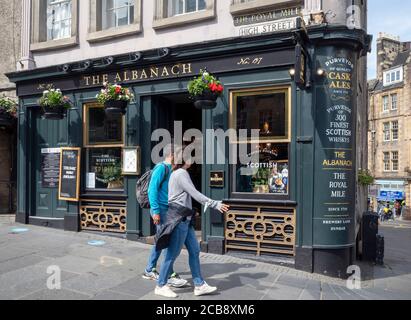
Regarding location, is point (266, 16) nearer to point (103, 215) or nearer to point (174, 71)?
point (174, 71)

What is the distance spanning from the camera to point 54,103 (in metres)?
8.41

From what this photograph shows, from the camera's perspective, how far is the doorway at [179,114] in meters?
8.43

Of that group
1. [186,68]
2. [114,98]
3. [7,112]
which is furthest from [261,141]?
[7,112]

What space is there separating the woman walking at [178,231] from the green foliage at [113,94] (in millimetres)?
3550

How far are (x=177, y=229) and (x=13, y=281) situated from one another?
101 inches

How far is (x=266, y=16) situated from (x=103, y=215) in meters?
5.57

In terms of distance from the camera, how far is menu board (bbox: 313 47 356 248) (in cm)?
659

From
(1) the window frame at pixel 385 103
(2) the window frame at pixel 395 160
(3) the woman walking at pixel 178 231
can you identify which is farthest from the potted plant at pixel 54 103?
(1) the window frame at pixel 385 103

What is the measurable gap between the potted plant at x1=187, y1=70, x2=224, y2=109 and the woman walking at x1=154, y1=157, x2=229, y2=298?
95.4 inches

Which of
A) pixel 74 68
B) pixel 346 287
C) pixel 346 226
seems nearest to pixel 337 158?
pixel 346 226

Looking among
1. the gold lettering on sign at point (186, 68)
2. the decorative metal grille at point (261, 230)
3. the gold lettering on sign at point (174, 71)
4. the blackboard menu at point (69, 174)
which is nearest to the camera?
the decorative metal grille at point (261, 230)

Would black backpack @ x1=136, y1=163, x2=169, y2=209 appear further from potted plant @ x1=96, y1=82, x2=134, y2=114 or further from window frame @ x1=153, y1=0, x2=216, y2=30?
window frame @ x1=153, y1=0, x2=216, y2=30

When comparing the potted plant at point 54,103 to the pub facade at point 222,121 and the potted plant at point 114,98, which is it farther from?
the potted plant at point 114,98

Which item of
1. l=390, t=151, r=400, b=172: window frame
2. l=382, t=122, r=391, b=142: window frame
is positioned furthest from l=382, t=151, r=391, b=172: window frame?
l=382, t=122, r=391, b=142: window frame
